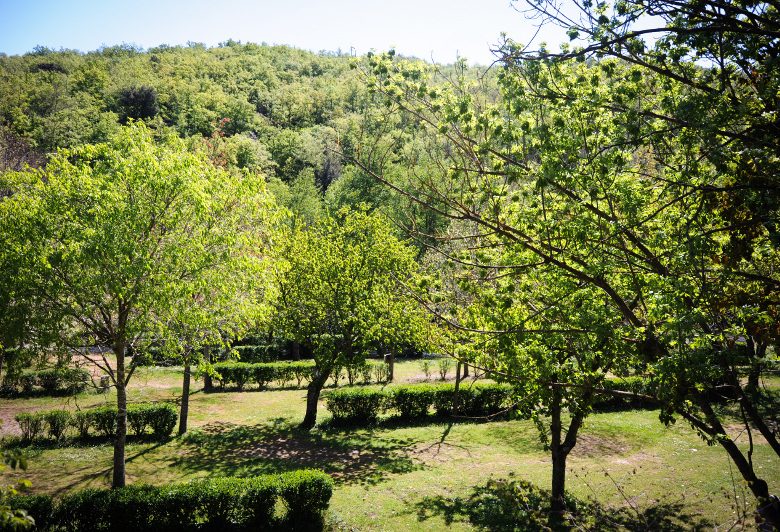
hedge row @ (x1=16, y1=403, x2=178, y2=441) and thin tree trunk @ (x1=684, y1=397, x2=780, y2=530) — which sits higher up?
thin tree trunk @ (x1=684, y1=397, x2=780, y2=530)

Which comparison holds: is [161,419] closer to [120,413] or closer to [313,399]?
[313,399]

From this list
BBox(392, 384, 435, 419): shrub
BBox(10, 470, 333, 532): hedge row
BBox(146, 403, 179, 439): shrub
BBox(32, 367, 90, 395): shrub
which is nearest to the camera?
BBox(10, 470, 333, 532): hedge row

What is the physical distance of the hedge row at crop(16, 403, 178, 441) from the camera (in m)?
16.7

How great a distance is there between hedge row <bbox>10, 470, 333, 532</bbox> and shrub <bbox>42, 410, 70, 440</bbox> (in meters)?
7.12

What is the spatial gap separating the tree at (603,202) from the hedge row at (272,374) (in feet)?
62.6

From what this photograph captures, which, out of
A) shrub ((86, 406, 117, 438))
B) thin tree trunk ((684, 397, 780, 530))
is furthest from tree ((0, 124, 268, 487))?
thin tree trunk ((684, 397, 780, 530))

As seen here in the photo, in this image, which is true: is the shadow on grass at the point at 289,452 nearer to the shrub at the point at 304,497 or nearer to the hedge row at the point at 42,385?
the shrub at the point at 304,497

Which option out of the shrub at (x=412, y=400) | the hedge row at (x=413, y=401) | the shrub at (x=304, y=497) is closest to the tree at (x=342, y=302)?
the hedge row at (x=413, y=401)

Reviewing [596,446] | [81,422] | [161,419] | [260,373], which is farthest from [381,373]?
[81,422]

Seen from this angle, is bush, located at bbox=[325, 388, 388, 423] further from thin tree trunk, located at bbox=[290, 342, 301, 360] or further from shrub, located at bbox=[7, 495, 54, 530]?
thin tree trunk, located at bbox=[290, 342, 301, 360]

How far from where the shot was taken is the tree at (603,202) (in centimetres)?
554

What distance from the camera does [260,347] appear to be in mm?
31375

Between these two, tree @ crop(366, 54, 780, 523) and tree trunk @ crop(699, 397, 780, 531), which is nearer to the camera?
tree trunk @ crop(699, 397, 780, 531)

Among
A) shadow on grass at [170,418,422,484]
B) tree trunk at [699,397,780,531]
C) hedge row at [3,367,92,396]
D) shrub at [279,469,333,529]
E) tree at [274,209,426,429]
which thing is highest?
tree at [274,209,426,429]
